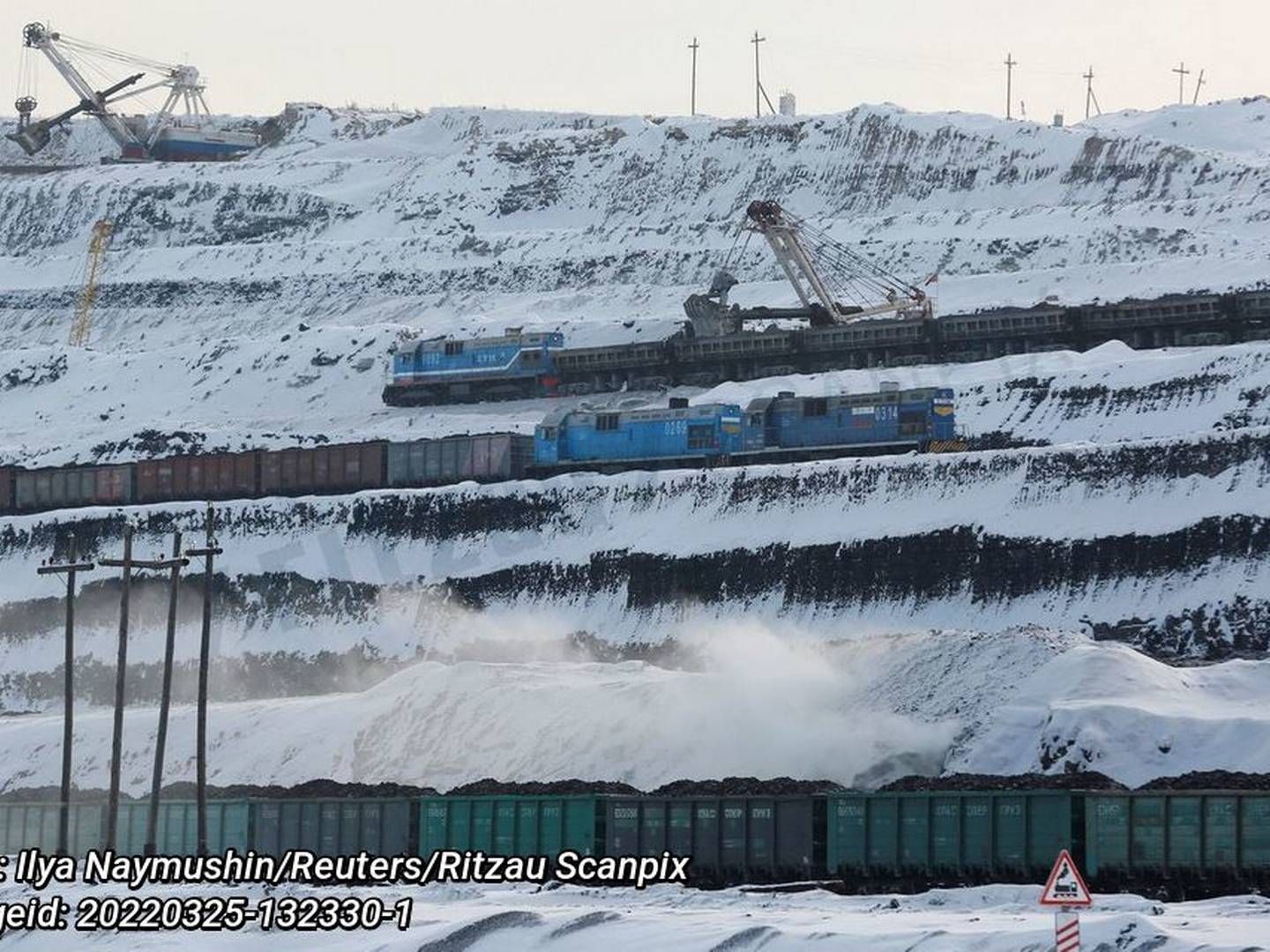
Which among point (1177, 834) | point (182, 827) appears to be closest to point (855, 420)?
point (182, 827)

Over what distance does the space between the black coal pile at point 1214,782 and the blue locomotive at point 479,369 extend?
70598mm

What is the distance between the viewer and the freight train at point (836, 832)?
44.6m

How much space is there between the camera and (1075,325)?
356 ft

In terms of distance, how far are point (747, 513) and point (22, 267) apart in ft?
318

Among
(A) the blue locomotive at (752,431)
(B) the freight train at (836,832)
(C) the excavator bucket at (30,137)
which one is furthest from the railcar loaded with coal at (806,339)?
(C) the excavator bucket at (30,137)

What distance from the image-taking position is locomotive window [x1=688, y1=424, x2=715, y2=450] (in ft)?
312

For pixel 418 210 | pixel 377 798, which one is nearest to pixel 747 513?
pixel 377 798

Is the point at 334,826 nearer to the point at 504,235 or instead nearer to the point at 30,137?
the point at 504,235

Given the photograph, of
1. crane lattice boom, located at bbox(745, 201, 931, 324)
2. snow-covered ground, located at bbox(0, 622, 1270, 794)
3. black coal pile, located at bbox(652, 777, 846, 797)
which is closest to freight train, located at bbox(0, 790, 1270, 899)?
black coal pile, located at bbox(652, 777, 846, 797)

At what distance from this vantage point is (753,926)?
1583 inches

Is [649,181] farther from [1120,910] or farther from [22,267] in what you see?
[1120,910]

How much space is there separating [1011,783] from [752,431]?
44.5 m

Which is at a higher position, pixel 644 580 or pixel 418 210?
pixel 418 210

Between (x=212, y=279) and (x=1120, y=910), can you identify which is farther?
(x=212, y=279)
